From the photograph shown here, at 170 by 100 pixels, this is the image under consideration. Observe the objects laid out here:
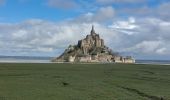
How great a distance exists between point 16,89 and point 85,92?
7.55 meters

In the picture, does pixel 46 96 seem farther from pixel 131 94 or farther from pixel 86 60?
pixel 86 60

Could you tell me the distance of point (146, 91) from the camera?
4203 cm

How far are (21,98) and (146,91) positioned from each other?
15058 mm

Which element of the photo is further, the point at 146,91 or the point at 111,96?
the point at 146,91

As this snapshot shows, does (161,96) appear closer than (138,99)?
No

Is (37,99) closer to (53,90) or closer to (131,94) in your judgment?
(53,90)

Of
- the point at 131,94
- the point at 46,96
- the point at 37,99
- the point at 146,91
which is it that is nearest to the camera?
the point at 37,99

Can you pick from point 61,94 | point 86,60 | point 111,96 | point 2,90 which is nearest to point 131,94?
point 111,96

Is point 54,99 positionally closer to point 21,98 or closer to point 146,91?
point 21,98

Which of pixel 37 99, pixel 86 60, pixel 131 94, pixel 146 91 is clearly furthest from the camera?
pixel 86 60

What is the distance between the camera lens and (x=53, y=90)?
40.7 metres

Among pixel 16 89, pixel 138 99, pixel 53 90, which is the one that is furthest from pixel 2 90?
pixel 138 99

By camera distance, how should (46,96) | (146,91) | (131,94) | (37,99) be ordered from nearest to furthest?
1. (37,99)
2. (46,96)
3. (131,94)
4. (146,91)

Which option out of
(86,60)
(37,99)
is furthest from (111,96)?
(86,60)
